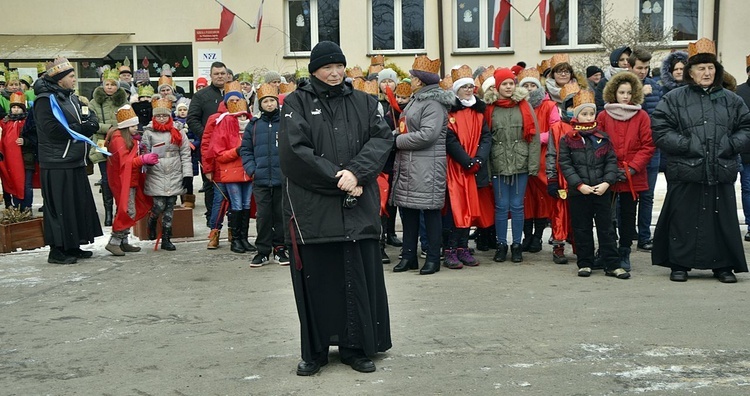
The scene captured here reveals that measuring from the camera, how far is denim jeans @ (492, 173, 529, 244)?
412 inches

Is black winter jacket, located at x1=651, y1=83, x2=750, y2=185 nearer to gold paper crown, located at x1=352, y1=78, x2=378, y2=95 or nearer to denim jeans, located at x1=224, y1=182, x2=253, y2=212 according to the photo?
gold paper crown, located at x1=352, y1=78, x2=378, y2=95

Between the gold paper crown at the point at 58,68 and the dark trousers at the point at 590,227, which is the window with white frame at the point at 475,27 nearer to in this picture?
the gold paper crown at the point at 58,68

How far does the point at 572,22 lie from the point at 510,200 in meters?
16.8

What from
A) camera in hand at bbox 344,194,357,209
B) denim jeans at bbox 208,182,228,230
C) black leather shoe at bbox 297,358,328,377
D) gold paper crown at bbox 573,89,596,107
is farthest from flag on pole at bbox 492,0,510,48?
black leather shoe at bbox 297,358,328,377

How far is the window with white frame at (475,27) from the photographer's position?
26562 mm

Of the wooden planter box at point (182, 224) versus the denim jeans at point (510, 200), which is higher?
the denim jeans at point (510, 200)

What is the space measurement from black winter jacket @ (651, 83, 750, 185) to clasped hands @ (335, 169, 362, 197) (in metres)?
3.80

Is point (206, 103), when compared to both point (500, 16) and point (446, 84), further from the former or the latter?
point (500, 16)

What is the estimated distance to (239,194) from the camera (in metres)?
11.4

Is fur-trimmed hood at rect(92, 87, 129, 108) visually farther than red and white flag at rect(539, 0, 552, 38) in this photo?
No

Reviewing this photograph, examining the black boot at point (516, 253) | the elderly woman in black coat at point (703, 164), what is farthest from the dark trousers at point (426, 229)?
the elderly woman in black coat at point (703, 164)

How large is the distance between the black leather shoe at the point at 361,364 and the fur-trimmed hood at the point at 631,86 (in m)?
4.49

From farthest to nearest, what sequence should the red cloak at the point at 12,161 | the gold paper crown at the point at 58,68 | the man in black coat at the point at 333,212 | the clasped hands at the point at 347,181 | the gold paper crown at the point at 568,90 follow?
the red cloak at the point at 12,161, the gold paper crown at the point at 58,68, the gold paper crown at the point at 568,90, the man in black coat at the point at 333,212, the clasped hands at the point at 347,181

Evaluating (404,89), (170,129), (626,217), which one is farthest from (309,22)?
(626,217)
